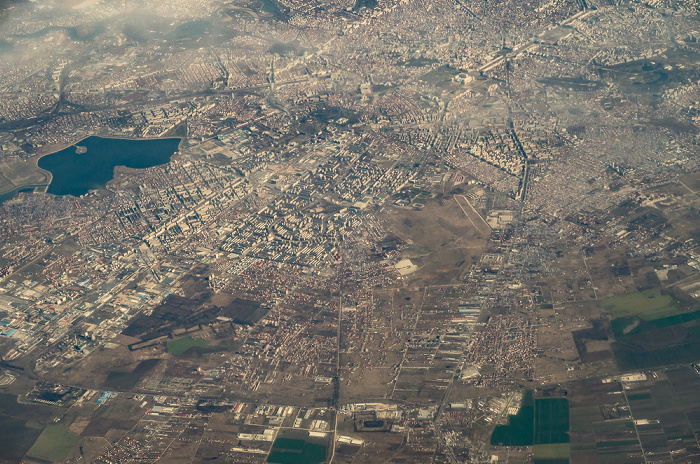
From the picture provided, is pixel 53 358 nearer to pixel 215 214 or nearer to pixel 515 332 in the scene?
pixel 215 214

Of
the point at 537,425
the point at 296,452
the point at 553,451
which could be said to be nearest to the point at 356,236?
the point at 296,452

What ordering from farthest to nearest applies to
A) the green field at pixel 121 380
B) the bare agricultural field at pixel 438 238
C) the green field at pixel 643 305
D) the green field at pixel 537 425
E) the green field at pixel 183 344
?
the bare agricultural field at pixel 438 238 → the green field at pixel 643 305 → the green field at pixel 183 344 → the green field at pixel 121 380 → the green field at pixel 537 425

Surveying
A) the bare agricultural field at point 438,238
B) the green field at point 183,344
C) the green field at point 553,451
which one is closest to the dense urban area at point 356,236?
the green field at point 553,451

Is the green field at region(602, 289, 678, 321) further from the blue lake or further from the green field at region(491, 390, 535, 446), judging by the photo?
the blue lake

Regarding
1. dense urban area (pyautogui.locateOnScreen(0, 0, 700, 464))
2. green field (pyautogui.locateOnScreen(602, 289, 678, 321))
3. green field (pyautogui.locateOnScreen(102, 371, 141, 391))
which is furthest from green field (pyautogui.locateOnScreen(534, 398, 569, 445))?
green field (pyautogui.locateOnScreen(102, 371, 141, 391))

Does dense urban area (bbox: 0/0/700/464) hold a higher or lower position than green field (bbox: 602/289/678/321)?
higher

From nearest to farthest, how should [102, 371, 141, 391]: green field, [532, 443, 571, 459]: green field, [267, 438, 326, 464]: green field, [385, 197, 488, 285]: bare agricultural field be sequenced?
[532, 443, 571, 459]: green field
[267, 438, 326, 464]: green field
[102, 371, 141, 391]: green field
[385, 197, 488, 285]: bare agricultural field

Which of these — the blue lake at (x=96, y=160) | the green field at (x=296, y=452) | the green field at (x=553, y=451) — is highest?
the blue lake at (x=96, y=160)

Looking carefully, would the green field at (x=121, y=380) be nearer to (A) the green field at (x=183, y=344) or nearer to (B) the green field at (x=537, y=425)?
(A) the green field at (x=183, y=344)
